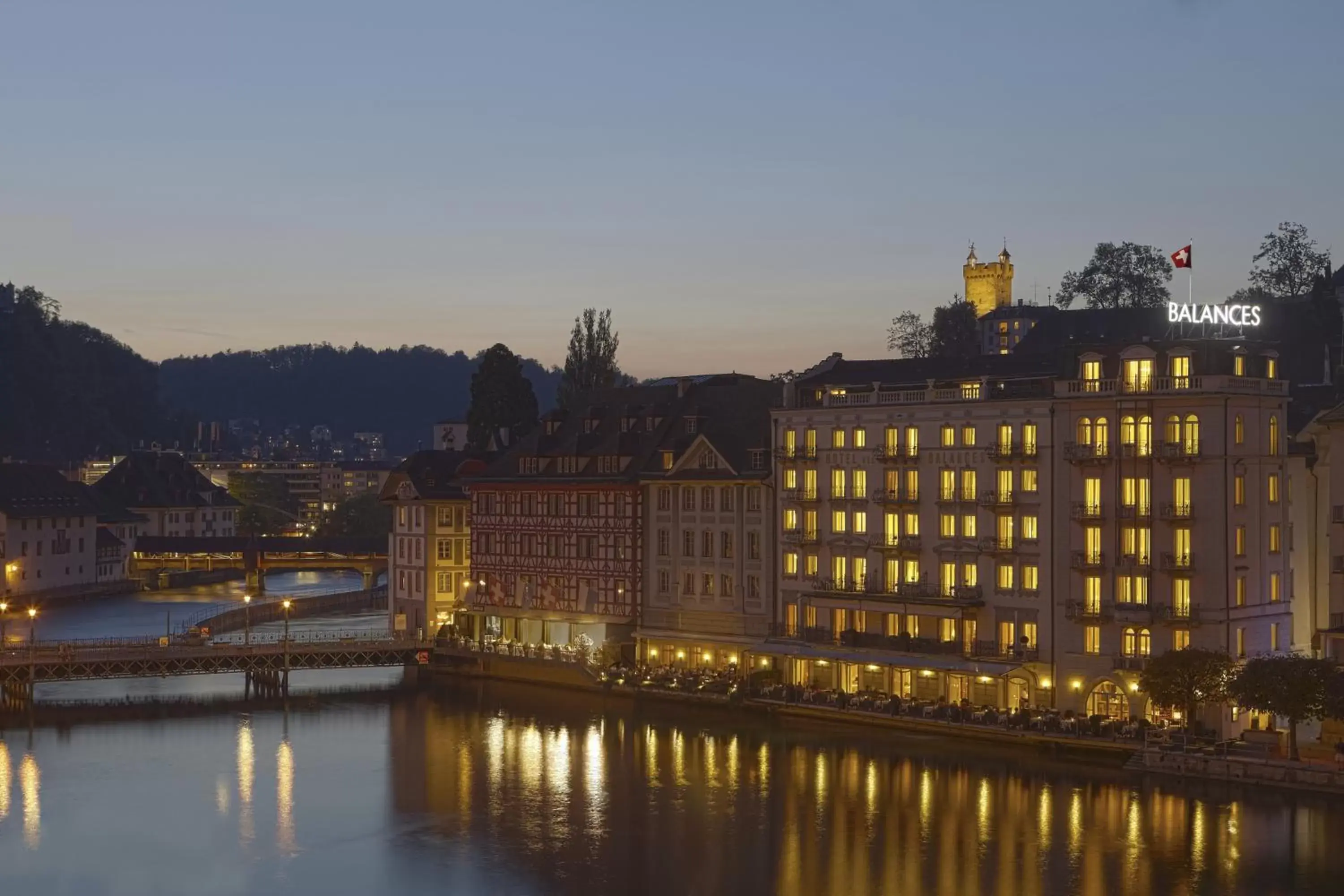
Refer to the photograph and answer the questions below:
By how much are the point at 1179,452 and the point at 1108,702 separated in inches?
420

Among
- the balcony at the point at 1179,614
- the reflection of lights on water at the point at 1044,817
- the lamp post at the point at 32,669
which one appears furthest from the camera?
the lamp post at the point at 32,669

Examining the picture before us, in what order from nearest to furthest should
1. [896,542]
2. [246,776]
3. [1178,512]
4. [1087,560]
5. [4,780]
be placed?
[4,780] → [246,776] → [1178,512] → [1087,560] → [896,542]

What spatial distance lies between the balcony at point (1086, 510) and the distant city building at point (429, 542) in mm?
43507

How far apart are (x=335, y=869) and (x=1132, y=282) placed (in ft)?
467

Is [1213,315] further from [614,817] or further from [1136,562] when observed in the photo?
[614,817]

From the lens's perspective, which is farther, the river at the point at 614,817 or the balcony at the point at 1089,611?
the balcony at the point at 1089,611

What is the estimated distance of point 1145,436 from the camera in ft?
244

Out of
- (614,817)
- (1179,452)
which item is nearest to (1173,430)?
(1179,452)

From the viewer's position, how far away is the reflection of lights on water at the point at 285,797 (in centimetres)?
6006

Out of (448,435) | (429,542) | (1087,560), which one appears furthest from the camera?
(448,435)

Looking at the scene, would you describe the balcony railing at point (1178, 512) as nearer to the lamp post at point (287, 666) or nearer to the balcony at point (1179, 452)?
the balcony at point (1179, 452)

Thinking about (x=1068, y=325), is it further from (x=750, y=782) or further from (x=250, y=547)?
(x=750, y=782)

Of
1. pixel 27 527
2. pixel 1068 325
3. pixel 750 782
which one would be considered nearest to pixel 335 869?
pixel 750 782

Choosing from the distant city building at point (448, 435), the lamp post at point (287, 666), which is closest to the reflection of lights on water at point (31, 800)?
the lamp post at point (287, 666)
